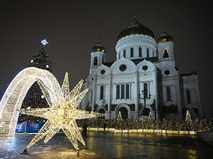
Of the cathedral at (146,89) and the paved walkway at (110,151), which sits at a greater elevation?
the cathedral at (146,89)

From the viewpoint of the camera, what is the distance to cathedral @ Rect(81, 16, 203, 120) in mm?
32844

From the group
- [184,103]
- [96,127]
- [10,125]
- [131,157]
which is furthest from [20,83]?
[184,103]

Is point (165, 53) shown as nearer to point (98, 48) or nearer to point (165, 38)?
point (165, 38)

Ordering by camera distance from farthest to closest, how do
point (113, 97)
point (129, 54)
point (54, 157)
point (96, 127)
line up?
1. point (129, 54)
2. point (113, 97)
3. point (96, 127)
4. point (54, 157)

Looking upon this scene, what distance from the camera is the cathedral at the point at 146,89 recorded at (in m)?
32.8

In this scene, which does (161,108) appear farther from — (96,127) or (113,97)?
(96,127)

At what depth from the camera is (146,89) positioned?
113 ft

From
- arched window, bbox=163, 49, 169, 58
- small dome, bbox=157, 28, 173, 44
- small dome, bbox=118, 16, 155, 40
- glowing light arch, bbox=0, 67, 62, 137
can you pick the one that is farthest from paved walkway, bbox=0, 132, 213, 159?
small dome, bbox=118, 16, 155, 40

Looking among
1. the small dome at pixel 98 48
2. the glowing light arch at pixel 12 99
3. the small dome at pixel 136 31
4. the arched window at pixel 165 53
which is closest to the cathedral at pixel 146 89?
the arched window at pixel 165 53

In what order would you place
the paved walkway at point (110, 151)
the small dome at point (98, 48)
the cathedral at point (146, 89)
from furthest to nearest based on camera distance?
the small dome at point (98, 48)
the cathedral at point (146, 89)
the paved walkway at point (110, 151)

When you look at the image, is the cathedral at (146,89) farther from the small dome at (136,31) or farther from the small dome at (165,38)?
the small dome at (136,31)

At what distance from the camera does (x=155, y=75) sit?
112ft

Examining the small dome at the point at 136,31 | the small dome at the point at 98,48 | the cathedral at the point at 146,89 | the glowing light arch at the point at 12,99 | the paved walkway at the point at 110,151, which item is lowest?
the paved walkway at the point at 110,151

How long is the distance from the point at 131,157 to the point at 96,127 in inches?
757
